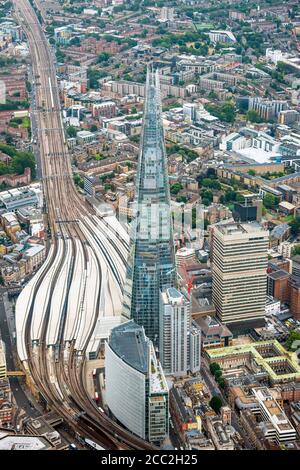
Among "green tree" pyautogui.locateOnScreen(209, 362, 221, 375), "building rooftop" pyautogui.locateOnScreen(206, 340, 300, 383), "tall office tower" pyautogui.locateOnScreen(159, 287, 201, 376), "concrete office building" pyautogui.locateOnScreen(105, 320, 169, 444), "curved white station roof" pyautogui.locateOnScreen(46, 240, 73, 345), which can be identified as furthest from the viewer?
"curved white station roof" pyautogui.locateOnScreen(46, 240, 73, 345)

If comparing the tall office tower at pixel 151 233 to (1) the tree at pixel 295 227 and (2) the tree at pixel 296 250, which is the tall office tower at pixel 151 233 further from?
(1) the tree at pixel 295 227

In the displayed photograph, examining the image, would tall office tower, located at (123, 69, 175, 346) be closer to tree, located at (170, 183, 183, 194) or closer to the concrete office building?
the concrete office building

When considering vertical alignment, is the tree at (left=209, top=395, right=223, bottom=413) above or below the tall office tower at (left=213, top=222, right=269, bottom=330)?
below

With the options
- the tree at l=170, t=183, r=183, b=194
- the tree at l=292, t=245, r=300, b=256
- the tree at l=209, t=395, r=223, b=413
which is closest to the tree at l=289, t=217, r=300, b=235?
the tree at l=292, t=245, r=300, b=256

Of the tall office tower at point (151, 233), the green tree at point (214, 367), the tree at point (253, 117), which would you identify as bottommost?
the green tree at point (214, 367)

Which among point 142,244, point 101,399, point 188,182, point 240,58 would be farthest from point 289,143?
point 101,399

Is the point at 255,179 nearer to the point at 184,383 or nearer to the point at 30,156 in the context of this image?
the point at 30,156

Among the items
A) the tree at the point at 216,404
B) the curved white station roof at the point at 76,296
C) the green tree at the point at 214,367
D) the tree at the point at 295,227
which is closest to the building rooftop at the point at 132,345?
the tree at the point at 216,404
